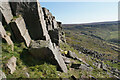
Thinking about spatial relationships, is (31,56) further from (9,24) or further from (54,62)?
(9,24)

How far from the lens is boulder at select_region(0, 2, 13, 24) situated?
13.2 m

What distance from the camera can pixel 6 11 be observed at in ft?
45.7

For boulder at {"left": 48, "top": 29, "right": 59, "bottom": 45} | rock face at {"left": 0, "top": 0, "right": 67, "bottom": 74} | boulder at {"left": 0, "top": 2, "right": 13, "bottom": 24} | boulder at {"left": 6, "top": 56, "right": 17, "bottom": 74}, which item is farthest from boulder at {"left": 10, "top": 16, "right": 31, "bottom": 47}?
boulder at {"left": 48, "top": 29, "right": 59, "bottom": 45}

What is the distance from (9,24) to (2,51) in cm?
401

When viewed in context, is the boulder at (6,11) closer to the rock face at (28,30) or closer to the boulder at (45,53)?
the rock face at (28,30)

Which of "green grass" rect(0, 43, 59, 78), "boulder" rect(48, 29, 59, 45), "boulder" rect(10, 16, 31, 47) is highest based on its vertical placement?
"boulder" rect(10, 16, 31, 47)

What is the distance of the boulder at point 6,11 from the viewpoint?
43.4ft

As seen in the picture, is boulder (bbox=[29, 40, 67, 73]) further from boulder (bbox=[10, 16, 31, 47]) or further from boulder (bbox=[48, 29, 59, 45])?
boulder (bbox=[48, 29, 59, 45])

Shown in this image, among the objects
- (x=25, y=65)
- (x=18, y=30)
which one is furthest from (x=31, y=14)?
(x=25, y=65)

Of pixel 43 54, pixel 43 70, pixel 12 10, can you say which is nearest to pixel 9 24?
pixel 12 10

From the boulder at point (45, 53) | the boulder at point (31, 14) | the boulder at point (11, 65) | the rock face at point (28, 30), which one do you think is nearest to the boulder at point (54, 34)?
the rock face at point (28, 30)

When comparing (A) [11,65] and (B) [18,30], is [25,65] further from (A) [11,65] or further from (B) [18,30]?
(B) [18,30]

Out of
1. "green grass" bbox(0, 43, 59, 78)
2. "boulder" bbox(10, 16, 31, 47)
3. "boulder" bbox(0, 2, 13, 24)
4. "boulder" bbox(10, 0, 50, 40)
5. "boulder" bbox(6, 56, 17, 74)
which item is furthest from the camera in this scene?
"boulder" bbox(10, 0, 50, 40)

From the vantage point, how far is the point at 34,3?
52.6 feet
